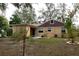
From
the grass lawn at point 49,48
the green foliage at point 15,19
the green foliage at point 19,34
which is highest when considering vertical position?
the green foliage at point 15,19

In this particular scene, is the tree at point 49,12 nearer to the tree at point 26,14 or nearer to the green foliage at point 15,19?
Result: the tree at point 26,14

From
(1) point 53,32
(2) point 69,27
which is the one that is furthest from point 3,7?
(2) point 69,27

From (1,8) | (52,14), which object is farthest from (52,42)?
(1,8)

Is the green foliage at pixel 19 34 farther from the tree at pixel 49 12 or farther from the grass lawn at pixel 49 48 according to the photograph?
the tree at pixel 49 12

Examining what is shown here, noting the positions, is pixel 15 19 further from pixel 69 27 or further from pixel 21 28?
pixel 69 27

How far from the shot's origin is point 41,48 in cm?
189

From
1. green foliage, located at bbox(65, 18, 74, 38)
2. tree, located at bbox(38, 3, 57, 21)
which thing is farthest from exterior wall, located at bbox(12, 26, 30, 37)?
green foliage, located at bbox(65, 18, 74, 38)

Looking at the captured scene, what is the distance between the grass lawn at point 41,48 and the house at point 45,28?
0.08 m

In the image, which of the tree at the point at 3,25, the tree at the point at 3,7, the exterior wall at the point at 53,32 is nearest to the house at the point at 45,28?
the exterior wall at the point at 53,32

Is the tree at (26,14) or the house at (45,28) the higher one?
the tree at (26,14)

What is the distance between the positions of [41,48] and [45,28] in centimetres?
28

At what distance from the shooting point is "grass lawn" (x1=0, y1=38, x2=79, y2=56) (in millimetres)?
1882

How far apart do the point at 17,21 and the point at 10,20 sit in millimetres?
95

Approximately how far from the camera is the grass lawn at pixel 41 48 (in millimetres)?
1882
